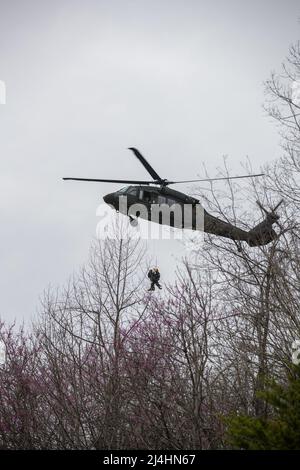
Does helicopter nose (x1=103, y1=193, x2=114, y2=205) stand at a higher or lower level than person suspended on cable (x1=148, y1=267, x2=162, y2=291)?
higher

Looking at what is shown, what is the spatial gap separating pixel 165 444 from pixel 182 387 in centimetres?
120

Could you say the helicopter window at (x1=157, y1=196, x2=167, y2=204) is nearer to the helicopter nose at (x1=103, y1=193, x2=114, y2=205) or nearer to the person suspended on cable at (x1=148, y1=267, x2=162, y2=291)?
the helicopter nose at (x1=103, y1=193, x2=114, y2=205)

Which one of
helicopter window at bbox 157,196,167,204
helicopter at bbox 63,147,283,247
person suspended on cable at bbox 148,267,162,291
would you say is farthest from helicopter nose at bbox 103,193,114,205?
person suspended on cable at bbox 148,267,162,291

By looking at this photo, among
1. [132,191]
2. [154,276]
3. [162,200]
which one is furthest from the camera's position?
[162,200]

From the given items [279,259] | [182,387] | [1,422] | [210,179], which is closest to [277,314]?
[279,259]

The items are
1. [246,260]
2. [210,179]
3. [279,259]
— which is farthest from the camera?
[210,179]

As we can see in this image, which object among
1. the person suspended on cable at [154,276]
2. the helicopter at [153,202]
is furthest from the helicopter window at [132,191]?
the person suspended on cable at [154,276]

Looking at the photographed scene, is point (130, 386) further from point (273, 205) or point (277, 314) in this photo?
point (273, 205)

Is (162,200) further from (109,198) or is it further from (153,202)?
(109,198)

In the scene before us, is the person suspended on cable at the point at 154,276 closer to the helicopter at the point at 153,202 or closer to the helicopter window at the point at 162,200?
the helicopter at the point at 153,202

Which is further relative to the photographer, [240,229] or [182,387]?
[240,229]

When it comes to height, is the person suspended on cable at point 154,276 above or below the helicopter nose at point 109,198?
below

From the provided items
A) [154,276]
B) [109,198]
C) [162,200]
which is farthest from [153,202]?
[154,276]

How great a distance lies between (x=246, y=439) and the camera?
4.01 m
